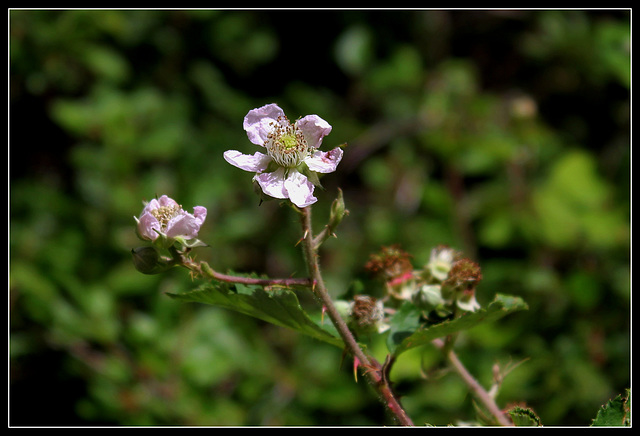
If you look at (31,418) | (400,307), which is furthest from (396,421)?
(31,418)

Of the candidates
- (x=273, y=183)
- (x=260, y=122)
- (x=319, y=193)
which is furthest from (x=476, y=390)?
(x=319, y=193)

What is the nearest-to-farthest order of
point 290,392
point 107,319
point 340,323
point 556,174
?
point 340,323
point 107,319
point 290,392
point 556,174

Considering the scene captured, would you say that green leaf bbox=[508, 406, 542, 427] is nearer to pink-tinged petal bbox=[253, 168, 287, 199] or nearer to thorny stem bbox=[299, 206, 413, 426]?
thorny stem bbox=[299, 206, 413, 426]

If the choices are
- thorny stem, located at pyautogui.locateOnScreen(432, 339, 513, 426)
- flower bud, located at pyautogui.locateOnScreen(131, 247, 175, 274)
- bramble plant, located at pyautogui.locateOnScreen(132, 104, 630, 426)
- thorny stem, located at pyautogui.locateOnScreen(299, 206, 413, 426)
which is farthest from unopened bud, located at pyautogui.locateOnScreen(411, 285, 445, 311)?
flower bud, located at pyautogui.locateOnScreen(131, 247, 175, 274)

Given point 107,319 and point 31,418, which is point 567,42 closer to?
point 107,319

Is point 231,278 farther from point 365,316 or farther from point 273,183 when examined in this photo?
point 365,316

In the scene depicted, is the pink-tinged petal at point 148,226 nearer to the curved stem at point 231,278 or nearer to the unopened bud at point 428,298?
the curved stem at point 231,278
